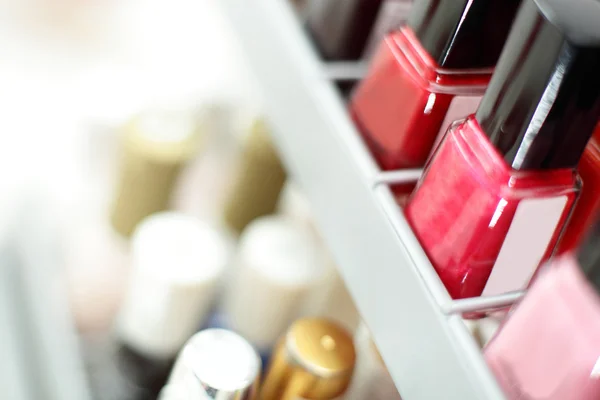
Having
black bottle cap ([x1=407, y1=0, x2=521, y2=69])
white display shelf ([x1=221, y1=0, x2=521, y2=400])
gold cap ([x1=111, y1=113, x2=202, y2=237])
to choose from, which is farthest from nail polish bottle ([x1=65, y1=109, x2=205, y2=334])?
black bottle cap ([x1=407, y1=0, x2=521, y2=69])

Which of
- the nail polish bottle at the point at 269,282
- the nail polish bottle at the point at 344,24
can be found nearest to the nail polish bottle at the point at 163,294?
the nail polish bottle at the point at 269,282

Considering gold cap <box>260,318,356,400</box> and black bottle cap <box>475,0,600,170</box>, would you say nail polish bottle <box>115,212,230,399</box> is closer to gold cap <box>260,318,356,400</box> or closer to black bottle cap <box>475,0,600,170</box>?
gold cap <box>260,318,356,400</box>

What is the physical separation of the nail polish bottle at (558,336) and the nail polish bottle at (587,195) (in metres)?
0.05

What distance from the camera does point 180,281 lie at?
40 centimetres

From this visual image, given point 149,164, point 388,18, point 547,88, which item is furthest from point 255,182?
point 547,88

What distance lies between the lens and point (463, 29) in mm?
277

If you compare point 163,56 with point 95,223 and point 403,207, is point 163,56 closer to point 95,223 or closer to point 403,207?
point 95,223

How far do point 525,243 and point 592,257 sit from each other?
5 cm

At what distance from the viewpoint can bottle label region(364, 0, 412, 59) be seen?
0.36 meters

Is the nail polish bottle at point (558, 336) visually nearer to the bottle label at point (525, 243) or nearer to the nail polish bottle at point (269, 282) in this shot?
the bottle label at point (525, 243)

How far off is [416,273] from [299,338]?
0.12 m

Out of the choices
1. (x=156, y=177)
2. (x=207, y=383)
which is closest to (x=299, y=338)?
(x=207, y=383)

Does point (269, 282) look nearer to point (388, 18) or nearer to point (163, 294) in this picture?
point (163, 294)

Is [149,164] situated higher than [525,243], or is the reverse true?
[525,243]
